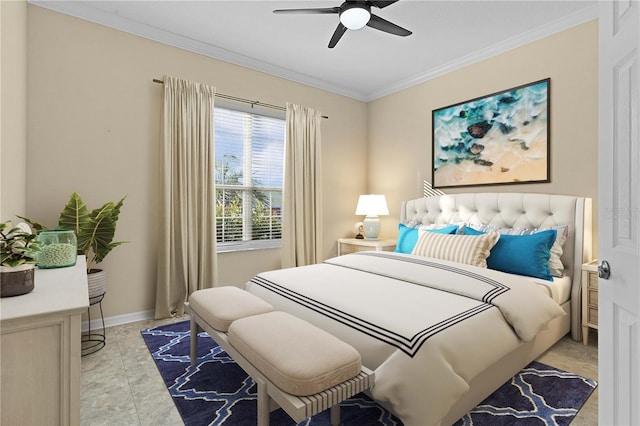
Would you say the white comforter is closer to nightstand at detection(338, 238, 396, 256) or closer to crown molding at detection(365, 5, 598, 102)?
nightstand at detection(338, 238, 396, 256)

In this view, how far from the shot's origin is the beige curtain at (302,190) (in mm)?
3895

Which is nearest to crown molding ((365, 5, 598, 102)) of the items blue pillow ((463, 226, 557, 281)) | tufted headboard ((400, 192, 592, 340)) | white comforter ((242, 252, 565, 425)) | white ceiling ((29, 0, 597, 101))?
white ceiling ((29, 0, 597, 101))

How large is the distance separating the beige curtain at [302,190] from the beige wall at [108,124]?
2.29ft

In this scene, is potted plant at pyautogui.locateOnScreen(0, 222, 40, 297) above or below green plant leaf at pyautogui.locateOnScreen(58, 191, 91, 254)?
below

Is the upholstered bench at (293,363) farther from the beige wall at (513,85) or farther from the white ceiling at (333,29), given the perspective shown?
the beige wall at (513,85)

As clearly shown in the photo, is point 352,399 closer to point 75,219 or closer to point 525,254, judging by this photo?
point 525,254

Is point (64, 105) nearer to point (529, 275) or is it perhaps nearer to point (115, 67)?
point (115, 67)

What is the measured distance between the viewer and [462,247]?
2688mm

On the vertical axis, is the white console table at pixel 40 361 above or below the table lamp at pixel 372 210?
below

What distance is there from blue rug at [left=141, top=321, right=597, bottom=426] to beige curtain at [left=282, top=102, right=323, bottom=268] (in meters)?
1.78

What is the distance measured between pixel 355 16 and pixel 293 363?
6.82 ft

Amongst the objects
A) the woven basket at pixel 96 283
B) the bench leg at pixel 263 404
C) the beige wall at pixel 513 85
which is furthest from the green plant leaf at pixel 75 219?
the beige wall at pixel 513 85

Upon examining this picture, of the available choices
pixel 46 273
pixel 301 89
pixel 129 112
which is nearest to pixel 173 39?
pixel 129 112

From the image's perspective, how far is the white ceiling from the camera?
2.66m
